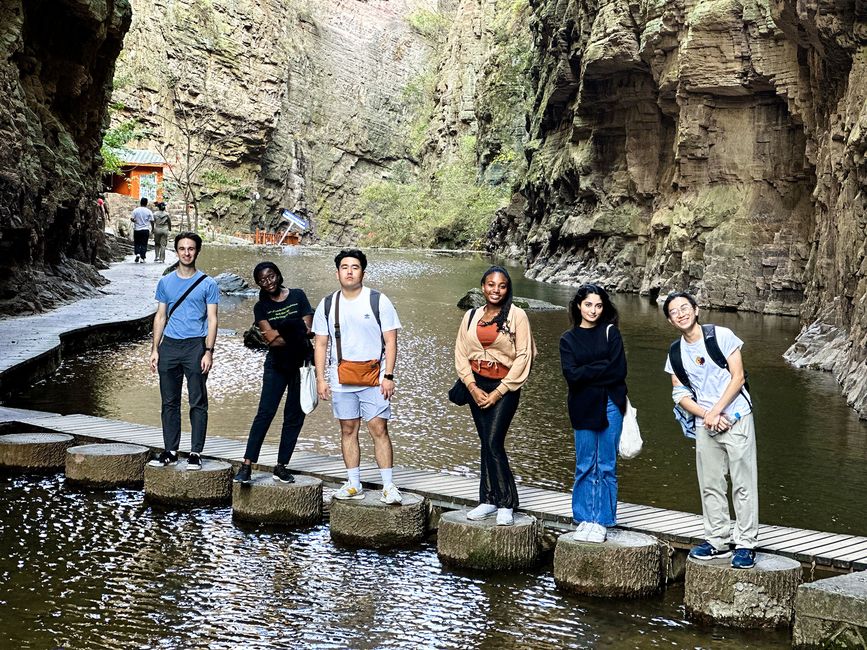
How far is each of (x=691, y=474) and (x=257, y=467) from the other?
4.53 m

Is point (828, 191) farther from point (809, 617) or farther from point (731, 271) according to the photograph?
point (809, 617)

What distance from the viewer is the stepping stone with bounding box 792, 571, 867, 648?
5.41 meters

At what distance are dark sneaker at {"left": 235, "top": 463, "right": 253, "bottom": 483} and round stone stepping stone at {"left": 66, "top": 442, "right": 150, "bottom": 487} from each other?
3.49 feet

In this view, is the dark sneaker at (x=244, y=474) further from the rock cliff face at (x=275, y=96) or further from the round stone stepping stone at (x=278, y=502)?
the rock cliff face at (x=275, y=96)

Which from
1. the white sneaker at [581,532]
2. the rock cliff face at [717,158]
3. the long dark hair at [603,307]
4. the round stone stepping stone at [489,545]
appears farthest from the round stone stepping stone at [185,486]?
the rock cliff face at [717,158]

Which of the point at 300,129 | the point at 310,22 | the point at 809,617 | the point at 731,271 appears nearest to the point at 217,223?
the point at 300,129

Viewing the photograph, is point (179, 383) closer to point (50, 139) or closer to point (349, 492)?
point (349, 492)

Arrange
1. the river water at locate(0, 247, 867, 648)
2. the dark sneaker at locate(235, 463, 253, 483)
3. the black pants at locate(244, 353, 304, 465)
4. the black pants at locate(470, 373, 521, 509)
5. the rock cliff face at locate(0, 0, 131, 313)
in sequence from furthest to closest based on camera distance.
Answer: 1. the rock cliff face at locate(0, 0, 131, 313)
2. the black pants at locate(244, 353, 304, 465)
3. the dark sneaker at locate(235, 463, 253, 483)
4. the black pants at locate(470, 373, 521, 509)
5. the river water at locate(0, 247, 867, 648)

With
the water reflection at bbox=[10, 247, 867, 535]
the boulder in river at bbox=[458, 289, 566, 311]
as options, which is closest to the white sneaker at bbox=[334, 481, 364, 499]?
the water reflection at bbox=[10, 247, 867, 535]

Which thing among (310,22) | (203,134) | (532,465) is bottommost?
(532,465)

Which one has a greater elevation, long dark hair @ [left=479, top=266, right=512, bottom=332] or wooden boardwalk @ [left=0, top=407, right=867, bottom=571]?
long dark hair @ [left=479, top=266, right=512, bottom=332]

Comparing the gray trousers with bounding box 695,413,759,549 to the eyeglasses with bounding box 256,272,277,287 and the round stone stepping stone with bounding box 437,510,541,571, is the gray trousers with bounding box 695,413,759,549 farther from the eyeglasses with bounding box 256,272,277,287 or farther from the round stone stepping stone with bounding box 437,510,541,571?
the eyeglasses with bounding box 256,272,277,287

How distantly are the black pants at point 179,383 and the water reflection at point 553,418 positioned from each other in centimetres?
108

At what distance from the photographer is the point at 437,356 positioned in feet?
61.1
